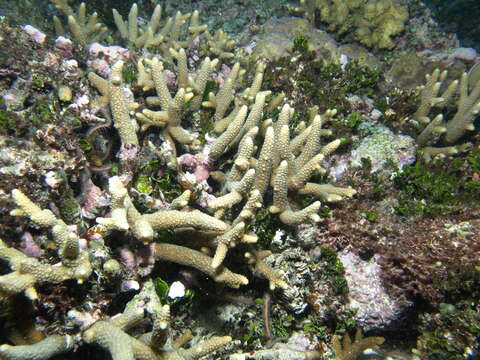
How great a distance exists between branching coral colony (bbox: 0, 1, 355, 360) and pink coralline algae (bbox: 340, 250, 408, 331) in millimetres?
1048

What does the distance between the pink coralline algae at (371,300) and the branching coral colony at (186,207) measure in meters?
1.05

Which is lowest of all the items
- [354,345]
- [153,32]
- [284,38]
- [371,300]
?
[354,345]

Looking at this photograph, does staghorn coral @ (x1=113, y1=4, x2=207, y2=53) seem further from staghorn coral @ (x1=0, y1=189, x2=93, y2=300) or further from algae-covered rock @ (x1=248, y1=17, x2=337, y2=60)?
staghorn coral @ (x1=0, y1=189, x2=93, y2=300)

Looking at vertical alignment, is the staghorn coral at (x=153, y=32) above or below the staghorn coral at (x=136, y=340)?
above

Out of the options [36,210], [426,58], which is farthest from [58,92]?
[426,58]

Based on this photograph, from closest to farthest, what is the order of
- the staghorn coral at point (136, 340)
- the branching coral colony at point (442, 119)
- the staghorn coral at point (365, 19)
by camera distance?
the staghorn coral at point (136, 340), the branching coral colony at point (442, 119), the staghorn coral at point (365, 19)

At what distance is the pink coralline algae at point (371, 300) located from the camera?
3893 mm

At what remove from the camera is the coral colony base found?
2.80 meters

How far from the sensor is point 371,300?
3.93 m

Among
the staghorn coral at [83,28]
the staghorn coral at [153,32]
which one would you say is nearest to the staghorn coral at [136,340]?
the staghorn coral at [153,32]

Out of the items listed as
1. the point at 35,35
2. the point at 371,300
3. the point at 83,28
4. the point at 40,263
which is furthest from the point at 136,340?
the point at 83,28

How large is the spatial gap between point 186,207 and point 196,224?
2.09ft

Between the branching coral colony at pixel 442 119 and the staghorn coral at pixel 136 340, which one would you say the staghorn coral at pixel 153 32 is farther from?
the staghorn coral at pixel 136 340

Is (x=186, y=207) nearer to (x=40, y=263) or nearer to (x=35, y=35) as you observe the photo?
(x=40, y=263)
